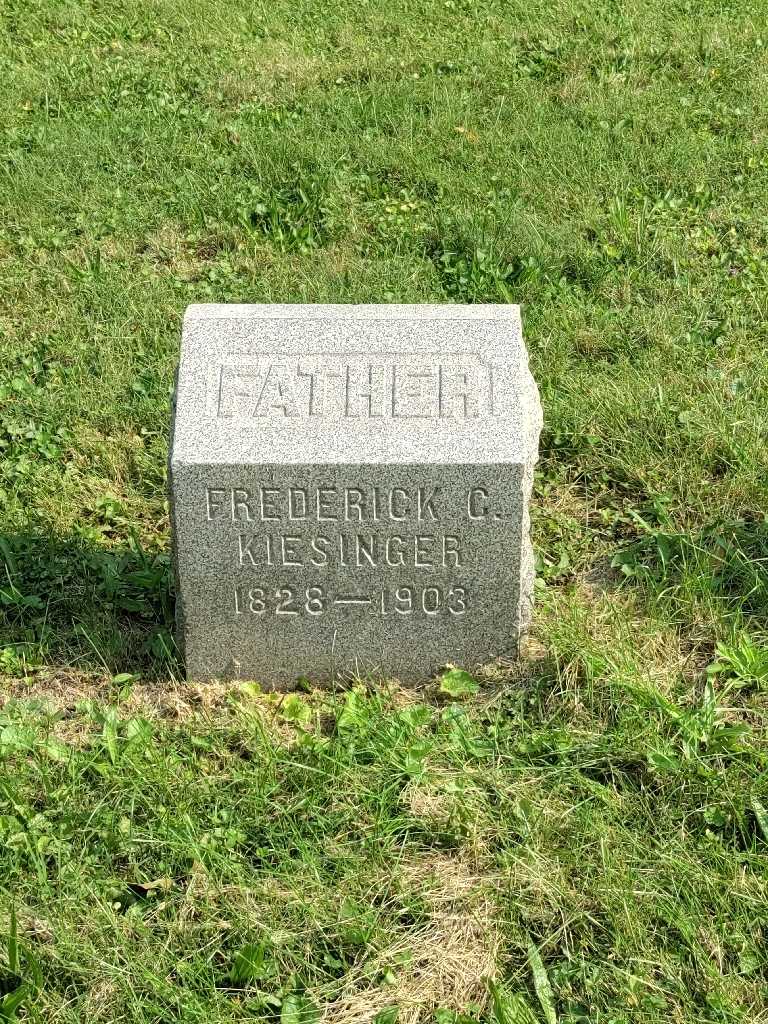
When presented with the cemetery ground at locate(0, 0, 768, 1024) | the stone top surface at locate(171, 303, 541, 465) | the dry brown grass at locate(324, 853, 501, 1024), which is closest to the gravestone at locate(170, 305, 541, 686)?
the stone top surface at locate(171, 303, 541, 465)

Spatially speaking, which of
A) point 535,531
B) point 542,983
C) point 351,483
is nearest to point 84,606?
point 351,483

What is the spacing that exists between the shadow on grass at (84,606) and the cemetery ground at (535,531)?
0.02 meters

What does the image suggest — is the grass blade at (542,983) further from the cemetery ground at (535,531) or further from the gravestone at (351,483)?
the gravestone at (351,483)

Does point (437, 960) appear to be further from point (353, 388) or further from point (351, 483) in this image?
point (353, 388)

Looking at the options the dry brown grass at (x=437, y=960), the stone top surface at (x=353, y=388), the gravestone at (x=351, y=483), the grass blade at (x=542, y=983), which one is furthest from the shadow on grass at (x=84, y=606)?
the grass blade at (x=542, y=983)

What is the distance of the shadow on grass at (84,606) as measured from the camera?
3627 mm

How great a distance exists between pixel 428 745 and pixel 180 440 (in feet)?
3.42

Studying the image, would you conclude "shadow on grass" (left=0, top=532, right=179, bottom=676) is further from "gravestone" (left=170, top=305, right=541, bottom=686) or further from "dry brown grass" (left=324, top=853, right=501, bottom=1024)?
"dry brown grass" (left=324, top=853, right=501, bottom=1024)

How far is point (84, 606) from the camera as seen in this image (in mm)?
3787

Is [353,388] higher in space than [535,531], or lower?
higher

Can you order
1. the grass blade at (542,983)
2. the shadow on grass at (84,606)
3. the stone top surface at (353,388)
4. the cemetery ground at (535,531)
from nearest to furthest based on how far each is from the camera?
the grass blade at (542,983) < the cemetery ground at (535,531) < the stone top surface at (353,388) < the shadow on grass at (84,606)

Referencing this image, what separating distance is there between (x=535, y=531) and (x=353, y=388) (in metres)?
1.16

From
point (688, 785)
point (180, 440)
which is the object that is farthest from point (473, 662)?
point (180, 440)

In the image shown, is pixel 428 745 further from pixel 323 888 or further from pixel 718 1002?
pixel 718 1002
